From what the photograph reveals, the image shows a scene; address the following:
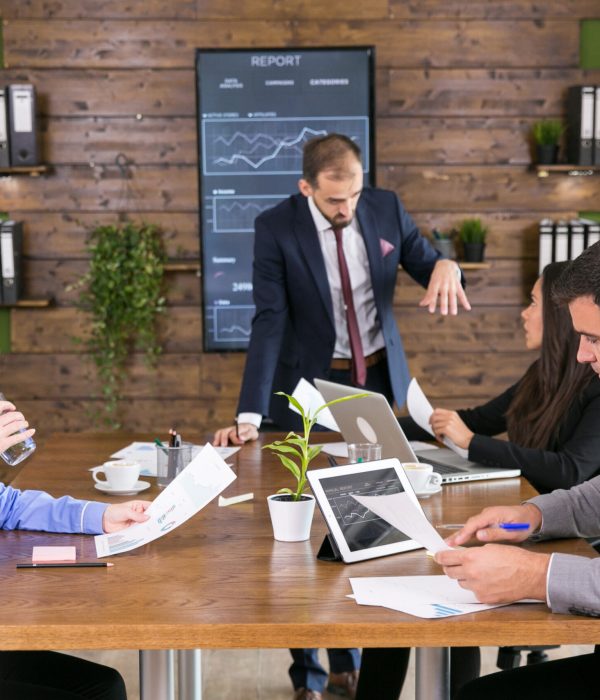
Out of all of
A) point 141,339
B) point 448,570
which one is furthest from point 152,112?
point 448,570

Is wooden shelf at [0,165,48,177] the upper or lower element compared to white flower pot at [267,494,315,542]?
upper

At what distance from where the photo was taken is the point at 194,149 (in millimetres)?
4734

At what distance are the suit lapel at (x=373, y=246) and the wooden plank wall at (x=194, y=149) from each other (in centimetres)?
140

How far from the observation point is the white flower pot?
6.18 ft

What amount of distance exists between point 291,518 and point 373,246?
1643 mm

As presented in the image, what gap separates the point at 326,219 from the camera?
3.33 meters

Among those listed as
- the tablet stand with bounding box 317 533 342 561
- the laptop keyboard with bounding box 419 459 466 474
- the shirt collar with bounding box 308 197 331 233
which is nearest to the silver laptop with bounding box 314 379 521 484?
the laptop keyboard with bounding box 419 459 466 474

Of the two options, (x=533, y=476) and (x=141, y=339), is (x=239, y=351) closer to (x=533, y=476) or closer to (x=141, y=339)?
(x=141, y=339)

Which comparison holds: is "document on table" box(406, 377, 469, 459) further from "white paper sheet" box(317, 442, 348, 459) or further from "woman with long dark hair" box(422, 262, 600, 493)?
"white paper sheet" box(317, 442, 348, 459)

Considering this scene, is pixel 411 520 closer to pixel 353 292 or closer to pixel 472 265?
pixel 353 292

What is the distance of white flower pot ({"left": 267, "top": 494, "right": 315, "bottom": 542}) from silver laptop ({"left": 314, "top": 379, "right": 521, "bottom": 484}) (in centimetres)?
44

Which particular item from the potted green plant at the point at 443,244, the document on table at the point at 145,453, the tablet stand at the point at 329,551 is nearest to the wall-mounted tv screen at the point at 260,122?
the potted green plant at the point at 443,244

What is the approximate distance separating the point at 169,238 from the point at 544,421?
8.74ft

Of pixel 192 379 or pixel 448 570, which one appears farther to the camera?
pixel 192 379
